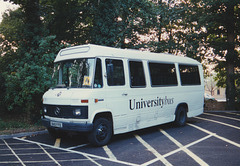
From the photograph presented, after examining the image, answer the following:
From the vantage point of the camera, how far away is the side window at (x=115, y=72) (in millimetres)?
6849

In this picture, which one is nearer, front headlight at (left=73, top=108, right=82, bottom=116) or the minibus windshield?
front headlight at (left=73, top=108, right=82, bottom=116)

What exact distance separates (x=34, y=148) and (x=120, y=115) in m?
2.70

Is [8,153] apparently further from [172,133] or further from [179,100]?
[179,100]

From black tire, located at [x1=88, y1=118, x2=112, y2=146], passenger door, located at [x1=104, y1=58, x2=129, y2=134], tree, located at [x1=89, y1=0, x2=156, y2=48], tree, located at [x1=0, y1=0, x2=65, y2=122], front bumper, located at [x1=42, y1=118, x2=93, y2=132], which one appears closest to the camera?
front bumper, located at [x1=42, y1=118, x2=93, y2=132]

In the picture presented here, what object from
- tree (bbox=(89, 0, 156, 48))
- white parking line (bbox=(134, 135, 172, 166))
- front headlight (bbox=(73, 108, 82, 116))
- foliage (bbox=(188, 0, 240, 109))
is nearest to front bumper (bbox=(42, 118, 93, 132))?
front headlight (bbox=(73, 108, 82, 116))

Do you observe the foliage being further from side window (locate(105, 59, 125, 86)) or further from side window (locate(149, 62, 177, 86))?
side window (locate(105, 59, 125, 86))

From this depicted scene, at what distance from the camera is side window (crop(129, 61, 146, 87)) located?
7.86 m

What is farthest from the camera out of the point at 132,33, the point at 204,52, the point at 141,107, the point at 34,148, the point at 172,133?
the point at 204,52

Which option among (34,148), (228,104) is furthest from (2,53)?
(228,104)

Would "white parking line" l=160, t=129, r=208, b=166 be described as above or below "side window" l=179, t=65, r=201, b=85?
below

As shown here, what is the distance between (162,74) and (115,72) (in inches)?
108

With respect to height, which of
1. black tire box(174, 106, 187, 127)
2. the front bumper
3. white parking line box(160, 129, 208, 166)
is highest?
the front bumper

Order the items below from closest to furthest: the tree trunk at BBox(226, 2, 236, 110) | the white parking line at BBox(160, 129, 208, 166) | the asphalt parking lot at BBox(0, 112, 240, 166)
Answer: the white parking line at BBox(160, 129, 208, 166) → the asphalt parking lot at BBox(0, 112, 240, 166) → the tree trunk at BBox(226, 2, 236, 110)

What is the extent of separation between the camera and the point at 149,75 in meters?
8.60
